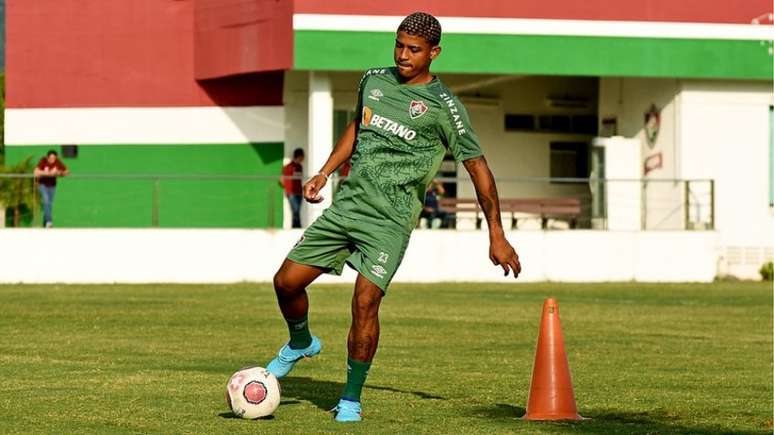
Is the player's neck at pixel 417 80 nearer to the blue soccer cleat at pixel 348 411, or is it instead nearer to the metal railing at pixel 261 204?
the blue soccer cleat at pixel 348 411

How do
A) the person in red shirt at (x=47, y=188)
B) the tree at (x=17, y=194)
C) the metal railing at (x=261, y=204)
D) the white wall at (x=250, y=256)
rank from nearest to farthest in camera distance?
the white wall at (x=250, y=256) → the person in red shirt at (x=47, y=188) → the tree at (x=17, y=194) → the metal railing at (x=261, y=204)

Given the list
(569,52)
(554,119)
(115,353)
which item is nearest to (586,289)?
(569,52)

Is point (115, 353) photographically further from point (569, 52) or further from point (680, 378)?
point (569, 52)

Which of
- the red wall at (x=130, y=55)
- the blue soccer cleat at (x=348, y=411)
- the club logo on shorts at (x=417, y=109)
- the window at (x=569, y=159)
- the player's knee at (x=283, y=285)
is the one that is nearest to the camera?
the blue soccer cleat at (x=348, y=411)

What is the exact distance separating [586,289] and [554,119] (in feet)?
30.7

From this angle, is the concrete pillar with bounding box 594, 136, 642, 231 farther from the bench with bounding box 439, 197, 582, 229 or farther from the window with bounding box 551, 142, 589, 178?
the window with bounding box 551, 142, 589, 178

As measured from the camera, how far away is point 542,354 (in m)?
9.77

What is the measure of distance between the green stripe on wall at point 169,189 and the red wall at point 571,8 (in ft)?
11.5

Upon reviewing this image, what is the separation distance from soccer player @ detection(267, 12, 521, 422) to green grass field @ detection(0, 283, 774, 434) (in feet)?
2.50

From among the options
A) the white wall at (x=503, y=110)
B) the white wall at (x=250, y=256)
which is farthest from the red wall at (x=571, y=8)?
the white wall at (x=250, y=256)

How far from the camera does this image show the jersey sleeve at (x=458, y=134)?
974 cm

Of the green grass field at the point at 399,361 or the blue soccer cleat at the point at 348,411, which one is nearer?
the blue soccer cleat at the point at 348,411

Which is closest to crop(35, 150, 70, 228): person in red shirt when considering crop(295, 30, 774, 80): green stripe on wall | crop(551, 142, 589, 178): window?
Result: crop(295, 30, 774, 80): green stripe on wall

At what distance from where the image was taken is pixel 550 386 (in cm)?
967
